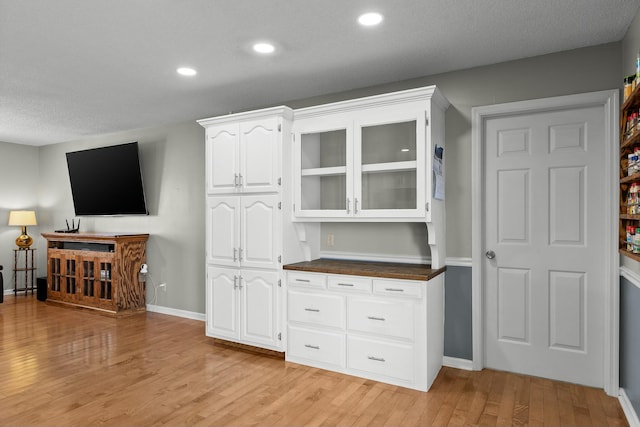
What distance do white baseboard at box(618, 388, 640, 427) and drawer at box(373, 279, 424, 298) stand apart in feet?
4.48

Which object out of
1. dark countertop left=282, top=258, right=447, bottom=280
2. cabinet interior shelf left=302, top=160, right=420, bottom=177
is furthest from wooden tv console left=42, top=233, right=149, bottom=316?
cabinet interior shelf left=302, top=160, right=420, bottom=177

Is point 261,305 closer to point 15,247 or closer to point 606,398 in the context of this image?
point 606,398

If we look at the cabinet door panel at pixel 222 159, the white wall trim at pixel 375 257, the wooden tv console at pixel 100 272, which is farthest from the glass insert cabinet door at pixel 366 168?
the wooden tv console at pixel 100 272

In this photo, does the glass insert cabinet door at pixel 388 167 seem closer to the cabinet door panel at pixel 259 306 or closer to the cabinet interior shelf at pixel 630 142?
the cabinet door panel at pixel 259 306

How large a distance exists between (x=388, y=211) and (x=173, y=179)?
318 centimetres

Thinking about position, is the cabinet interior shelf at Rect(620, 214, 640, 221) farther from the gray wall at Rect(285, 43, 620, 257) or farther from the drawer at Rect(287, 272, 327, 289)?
the drawer at Rect(287, 272, 327, 289)

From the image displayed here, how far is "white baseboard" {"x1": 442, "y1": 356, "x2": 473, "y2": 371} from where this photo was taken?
328 centimetres

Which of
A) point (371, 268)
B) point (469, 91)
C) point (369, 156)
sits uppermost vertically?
point (469, 91)

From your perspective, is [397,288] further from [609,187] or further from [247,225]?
[609,187]

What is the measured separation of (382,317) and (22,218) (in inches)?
242

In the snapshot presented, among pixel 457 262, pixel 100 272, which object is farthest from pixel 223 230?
pixel 100 272

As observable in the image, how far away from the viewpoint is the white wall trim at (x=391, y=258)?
332 cm

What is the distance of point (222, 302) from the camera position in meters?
3.91

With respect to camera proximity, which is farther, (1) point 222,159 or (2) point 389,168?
(1) point 222,159
